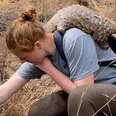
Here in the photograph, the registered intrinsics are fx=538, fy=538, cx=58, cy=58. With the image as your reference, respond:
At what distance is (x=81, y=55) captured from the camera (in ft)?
10.5

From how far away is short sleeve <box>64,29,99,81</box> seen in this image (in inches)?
125

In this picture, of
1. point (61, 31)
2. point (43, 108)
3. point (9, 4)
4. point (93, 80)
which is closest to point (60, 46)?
point (61, 31)

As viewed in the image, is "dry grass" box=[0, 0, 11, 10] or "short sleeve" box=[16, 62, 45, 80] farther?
"dry grass" box=[0, 0, 11, 10]

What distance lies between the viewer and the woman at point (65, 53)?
10.5 feet

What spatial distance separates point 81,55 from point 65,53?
0.10 metres

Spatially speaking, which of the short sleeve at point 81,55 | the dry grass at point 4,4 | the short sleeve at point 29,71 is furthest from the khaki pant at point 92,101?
the dry grass at point 4,4

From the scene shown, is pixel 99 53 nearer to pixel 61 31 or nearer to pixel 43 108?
pixel 61 31

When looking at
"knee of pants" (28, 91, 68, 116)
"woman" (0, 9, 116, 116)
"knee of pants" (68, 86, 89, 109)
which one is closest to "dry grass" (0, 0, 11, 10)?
"knee of pants" (28, 91, 68, 116)

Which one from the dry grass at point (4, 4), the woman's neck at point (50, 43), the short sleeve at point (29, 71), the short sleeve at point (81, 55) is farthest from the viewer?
the dry grass at point (4, 4)

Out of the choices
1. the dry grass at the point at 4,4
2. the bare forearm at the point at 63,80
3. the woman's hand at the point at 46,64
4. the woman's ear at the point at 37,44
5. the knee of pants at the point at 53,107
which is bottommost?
the dry grass at the point at 4,4

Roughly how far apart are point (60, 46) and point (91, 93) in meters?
0.38

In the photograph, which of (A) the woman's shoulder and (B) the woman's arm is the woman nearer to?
(A) the woman's shoulder

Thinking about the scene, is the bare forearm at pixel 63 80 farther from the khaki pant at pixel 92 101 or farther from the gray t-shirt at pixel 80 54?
the khaki pant at pixel 92 101

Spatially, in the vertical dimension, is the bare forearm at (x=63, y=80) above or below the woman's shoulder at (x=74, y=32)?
below
